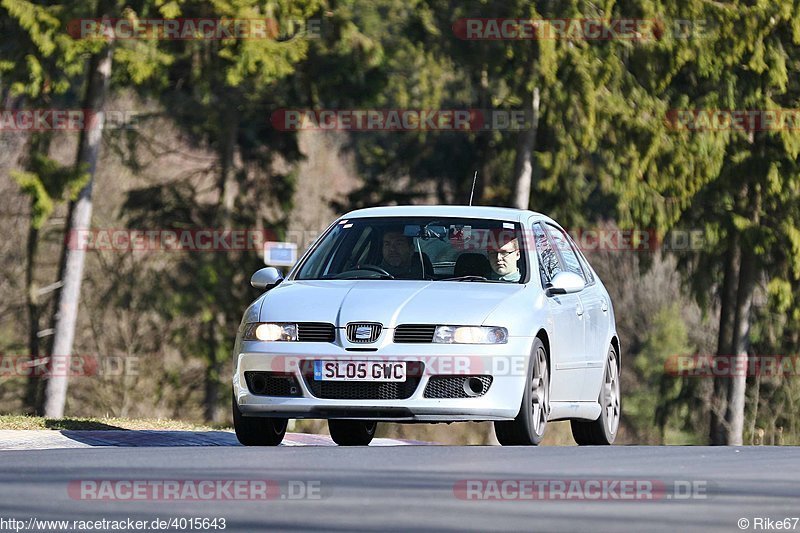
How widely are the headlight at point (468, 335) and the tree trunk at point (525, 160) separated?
21073 mm

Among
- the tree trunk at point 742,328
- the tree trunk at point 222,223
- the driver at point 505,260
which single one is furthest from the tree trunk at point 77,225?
the driver at point 505,260

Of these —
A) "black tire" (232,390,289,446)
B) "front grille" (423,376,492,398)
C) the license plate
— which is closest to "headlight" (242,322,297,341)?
the license plate

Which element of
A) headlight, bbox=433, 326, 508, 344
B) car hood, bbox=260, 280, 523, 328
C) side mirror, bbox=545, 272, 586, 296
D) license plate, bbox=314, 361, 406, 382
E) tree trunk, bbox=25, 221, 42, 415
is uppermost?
side mirror, bbox=545, 272, 586, 296

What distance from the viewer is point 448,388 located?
11320mm

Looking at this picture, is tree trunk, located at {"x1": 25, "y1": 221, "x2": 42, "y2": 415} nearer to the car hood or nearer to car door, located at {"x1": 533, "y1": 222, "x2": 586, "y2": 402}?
car door, located at {"x1": 533, "y1": 222, "x2": 586, "y2": 402}

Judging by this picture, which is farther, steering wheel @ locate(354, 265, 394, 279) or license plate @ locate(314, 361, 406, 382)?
steering wheel @ locate(354, 265, 394, 279)

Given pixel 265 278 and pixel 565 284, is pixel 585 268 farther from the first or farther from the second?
pixel 265 278

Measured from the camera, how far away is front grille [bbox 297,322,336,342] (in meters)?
11.4

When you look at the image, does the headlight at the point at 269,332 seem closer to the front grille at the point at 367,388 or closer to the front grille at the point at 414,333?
the front grille at the point at 367,388

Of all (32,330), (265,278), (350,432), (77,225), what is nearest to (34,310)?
(32,330)

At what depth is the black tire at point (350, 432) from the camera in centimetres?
1457

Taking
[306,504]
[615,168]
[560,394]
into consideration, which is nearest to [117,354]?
[615,168]

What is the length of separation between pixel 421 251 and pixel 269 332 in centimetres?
146

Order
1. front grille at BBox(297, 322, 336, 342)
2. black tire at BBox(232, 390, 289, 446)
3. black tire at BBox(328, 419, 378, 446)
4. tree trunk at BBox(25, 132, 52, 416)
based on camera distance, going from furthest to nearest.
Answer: tree trunk at BBox(25, 132, 52, 416), black tire at BBox(328, 419, 378, 446), black tire at BBox(232, 390, 289, 446), front grille at BBox(297, 322, 336, 342)
